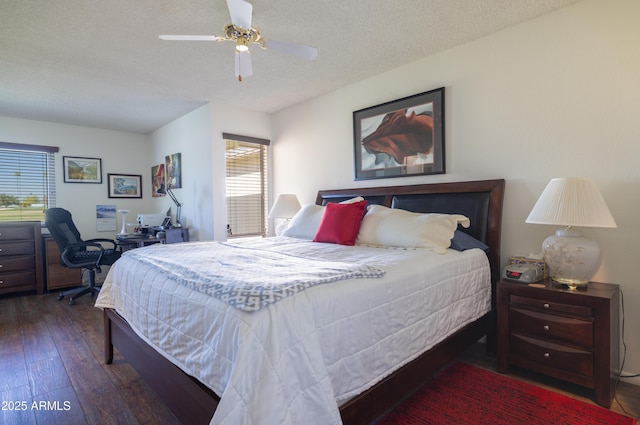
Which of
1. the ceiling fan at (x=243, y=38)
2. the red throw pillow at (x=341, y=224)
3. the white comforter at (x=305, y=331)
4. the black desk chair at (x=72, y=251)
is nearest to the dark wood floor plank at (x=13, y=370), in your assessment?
the white comforter at (x=305, y=331)

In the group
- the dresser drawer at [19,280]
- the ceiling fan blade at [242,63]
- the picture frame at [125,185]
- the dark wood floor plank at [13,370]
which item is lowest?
the dark wood floor plank at [13,370]

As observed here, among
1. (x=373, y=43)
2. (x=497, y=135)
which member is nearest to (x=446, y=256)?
(x=497, y=135)

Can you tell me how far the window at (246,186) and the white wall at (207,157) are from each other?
0.20 meters

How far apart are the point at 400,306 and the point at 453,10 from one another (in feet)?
6.64

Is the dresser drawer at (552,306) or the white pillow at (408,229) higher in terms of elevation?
the white pillow at (408,229)

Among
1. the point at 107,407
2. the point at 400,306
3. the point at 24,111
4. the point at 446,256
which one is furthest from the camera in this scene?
the point at 24,111

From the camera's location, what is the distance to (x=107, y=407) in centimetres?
180

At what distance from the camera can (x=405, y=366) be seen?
5.22 ft

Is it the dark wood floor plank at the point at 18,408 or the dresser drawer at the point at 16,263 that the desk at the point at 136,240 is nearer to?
the dresser drawer at the point at 16,263

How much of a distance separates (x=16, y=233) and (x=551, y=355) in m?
5.89

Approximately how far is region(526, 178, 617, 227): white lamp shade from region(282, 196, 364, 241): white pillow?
5.24 ft

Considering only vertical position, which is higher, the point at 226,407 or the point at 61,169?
the point at 61,169

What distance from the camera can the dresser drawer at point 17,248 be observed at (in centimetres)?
413

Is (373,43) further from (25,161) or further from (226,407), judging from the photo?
(25,161)
